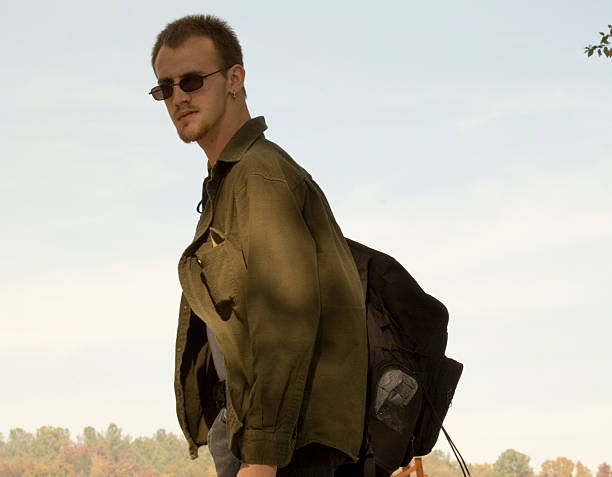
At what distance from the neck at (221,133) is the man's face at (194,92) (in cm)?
1

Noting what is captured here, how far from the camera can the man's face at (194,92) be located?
12.5 feet

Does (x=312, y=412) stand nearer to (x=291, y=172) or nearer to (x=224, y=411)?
(x=224, y=411)

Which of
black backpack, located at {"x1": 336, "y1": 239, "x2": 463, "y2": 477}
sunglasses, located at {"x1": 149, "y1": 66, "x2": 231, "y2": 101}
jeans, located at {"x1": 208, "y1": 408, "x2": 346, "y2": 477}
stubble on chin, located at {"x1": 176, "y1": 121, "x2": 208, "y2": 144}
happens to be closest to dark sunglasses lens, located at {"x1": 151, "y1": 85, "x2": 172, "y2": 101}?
sunglasses, located at {"x1": 149, "y1": 66, "x2": 231, "y2": 101}

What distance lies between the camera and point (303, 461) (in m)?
3.33

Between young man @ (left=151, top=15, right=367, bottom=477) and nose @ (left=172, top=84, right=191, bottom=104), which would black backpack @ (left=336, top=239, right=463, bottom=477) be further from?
nose @ (left=172, top=84, right=191, bottom=104)

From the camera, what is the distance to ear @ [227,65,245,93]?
153 inches

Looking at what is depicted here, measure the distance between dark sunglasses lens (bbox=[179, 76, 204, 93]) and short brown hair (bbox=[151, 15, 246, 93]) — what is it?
0.37 feet

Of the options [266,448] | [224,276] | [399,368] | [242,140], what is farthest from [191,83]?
[266,448]

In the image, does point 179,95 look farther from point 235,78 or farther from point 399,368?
point 399,368

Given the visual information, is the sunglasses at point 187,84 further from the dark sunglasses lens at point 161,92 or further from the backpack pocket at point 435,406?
the backpack pocket at point 435,406

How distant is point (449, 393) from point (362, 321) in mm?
622

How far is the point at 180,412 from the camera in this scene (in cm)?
384

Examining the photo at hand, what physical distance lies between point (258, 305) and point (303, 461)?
1.76ft

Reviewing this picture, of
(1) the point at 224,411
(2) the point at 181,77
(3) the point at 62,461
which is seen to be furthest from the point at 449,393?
(3) the point at 62,461
